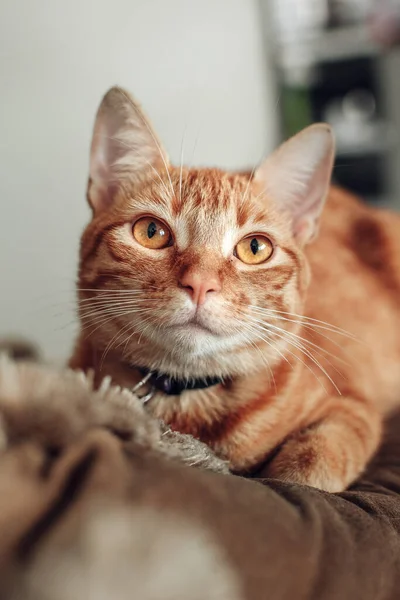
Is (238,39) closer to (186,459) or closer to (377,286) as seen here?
(377,286)

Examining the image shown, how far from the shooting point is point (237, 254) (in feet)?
3.55

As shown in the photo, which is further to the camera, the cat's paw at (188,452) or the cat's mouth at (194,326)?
the cat's mouth at (194,326)

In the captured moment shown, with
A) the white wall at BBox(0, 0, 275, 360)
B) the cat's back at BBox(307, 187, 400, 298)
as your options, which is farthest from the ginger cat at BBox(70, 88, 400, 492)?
the white wall at BBox(0, 0, 275, 360)

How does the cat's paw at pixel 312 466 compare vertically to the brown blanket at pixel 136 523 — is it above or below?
below

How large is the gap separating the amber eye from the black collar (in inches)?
10.0

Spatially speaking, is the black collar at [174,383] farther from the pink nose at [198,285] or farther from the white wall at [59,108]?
the white wall at [59,108]

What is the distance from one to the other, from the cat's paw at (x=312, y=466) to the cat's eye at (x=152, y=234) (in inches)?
18.9

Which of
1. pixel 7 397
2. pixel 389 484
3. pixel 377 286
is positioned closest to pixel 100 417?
pixel 7 397

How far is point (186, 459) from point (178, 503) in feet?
0.60

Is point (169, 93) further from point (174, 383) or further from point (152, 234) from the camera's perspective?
point (174, 383)

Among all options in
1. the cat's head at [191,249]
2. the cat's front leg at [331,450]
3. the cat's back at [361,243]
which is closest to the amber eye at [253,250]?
the cat's head at [191,249]

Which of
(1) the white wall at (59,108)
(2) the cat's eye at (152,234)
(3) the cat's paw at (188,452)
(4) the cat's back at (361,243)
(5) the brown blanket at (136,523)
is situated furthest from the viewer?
(1) the white wall at (59,108)

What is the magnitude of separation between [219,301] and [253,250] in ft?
0.69

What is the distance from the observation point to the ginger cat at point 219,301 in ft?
3.23
